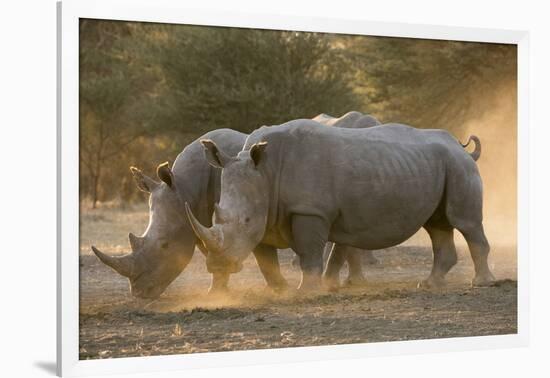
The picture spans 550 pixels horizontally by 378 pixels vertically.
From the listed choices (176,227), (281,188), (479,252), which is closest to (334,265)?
(281,188)

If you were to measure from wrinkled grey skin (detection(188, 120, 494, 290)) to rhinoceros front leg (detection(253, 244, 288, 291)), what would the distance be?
10cm

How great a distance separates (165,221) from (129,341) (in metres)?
1.45

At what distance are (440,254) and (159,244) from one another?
2920 millimetres

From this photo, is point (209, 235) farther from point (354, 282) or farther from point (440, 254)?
point (440, 254)

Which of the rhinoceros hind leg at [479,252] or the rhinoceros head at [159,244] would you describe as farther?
the rhinoceros hind leg at [479,252]

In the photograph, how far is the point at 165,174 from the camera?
1062cm

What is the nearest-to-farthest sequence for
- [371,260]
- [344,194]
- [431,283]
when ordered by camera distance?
[344,194] → [431,283] → [371,260]

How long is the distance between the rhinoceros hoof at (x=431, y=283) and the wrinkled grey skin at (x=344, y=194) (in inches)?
0.4

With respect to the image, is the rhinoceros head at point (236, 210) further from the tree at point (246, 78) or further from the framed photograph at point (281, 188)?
the tree at point (246, 78)

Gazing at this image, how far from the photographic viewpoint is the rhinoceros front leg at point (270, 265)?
10.6 metres

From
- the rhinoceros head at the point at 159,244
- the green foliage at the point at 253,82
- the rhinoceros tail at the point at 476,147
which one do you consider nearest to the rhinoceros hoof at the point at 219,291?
the rhinoceros head at the point at 159,244

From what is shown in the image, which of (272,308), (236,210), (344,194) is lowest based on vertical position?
(272,308)
